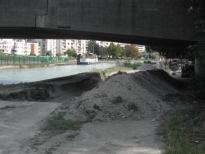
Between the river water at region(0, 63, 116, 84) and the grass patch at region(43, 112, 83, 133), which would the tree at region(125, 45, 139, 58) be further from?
the grass patch at region(43, 112, 83, 133)

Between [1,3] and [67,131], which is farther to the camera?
[1,3]

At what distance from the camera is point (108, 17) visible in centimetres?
1738

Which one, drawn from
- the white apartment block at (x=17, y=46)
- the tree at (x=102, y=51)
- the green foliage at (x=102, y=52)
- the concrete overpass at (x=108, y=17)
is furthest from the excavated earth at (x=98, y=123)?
the white apartment block at (x=17, y=46)

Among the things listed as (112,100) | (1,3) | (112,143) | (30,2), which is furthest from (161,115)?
(1,3)

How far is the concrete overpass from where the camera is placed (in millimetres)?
17000

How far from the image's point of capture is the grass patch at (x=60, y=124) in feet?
30.9

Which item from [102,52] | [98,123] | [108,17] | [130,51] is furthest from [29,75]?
[102,52]

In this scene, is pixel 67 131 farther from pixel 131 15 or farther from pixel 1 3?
pixel 1 3

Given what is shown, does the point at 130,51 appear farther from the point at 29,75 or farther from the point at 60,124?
the point at 60,124

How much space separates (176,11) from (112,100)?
7703 millimetres

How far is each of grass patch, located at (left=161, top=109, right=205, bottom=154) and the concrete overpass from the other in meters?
6.46

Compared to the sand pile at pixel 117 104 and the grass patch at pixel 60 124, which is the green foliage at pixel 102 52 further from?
the grass patch at pixel 60 124

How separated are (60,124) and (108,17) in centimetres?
898

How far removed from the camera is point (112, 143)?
8.05 metres
